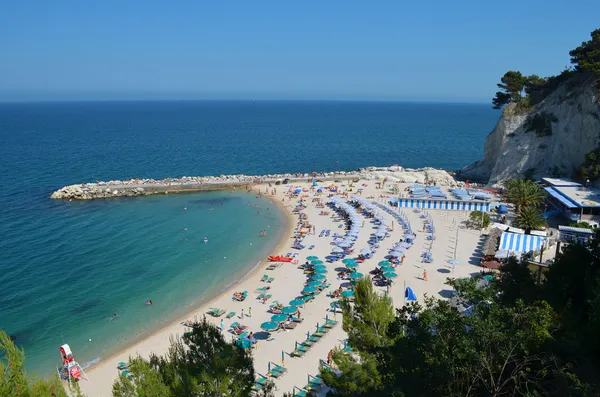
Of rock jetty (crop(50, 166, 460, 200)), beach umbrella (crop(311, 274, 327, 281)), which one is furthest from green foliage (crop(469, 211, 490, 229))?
rock jetty (crop(50, 166, 460, 200))

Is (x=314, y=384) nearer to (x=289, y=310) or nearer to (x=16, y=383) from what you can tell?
(x=289, y=310)

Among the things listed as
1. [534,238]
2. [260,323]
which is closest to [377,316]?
[260,323]

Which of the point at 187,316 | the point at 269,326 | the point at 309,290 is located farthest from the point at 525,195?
the point at 187,316

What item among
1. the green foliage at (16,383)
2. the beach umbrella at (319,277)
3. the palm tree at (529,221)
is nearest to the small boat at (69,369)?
the green foliage at (16,383)

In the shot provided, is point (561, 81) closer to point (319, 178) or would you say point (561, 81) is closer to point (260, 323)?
point (319, 178)

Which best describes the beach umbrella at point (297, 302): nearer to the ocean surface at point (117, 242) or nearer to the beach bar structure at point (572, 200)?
the ocean surface at point (117, 242)

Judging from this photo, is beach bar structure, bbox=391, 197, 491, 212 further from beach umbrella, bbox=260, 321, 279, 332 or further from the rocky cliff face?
beach umbrella, bbox=260, 321, 279, 332
